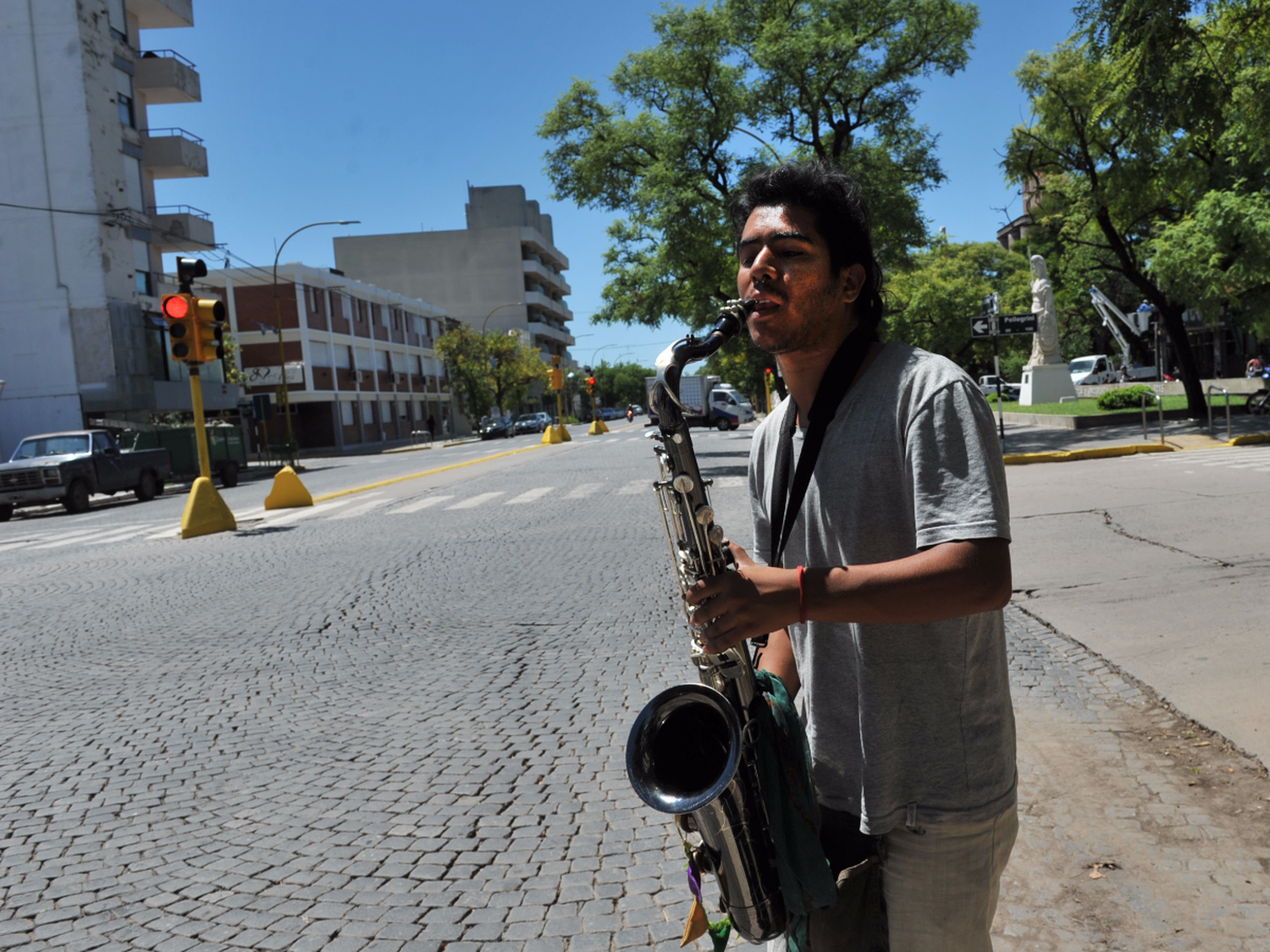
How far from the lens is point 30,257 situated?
32.2 meters

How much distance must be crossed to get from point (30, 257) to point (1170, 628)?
36481 millimetres

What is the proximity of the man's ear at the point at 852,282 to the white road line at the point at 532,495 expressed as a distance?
13.4 metres

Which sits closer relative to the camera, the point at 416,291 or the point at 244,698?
the point at 244,698

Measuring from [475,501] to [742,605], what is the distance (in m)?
14.4

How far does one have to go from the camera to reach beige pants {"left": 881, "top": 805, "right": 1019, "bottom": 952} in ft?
5.20

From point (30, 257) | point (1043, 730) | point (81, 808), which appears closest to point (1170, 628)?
point (1043, 730)

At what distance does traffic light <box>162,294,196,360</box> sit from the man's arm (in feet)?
42.2

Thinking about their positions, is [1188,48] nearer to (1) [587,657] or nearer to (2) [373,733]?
(1) [587,657]

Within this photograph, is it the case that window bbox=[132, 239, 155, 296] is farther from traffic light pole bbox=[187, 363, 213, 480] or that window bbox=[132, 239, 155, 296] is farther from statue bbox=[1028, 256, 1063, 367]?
statue bbox=[1028, 256, 1063, 367]

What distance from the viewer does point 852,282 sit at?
1.70 m

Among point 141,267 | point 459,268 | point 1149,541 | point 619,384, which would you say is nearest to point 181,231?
point 141,267

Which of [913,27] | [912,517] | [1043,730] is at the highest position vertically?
[913,27]

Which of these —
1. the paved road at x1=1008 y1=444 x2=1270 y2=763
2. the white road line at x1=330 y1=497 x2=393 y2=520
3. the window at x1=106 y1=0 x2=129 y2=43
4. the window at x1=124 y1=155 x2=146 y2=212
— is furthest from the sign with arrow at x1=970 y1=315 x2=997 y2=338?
the window at x1=106 y1=0 x2=129 y2=43

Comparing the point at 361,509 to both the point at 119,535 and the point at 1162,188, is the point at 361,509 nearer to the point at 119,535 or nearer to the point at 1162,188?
the point at 119,535
